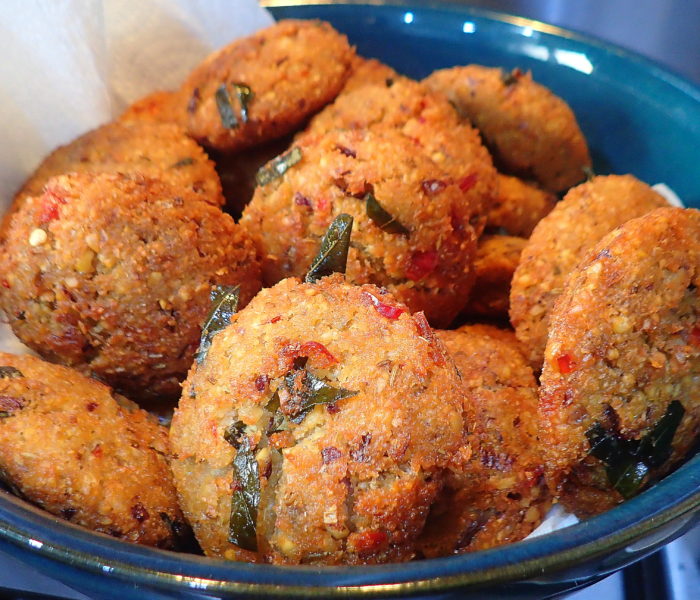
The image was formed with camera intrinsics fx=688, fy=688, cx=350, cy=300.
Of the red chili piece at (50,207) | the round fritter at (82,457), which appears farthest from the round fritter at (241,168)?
the round fritter at (82,457)

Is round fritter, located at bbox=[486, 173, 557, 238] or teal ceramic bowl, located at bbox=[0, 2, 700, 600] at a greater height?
round fritter, located at bbox=[486, 173, 557, 238]

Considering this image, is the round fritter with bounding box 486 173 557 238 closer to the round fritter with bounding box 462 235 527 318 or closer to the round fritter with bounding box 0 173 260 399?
the round fritter with bounding box 462 235 527 318

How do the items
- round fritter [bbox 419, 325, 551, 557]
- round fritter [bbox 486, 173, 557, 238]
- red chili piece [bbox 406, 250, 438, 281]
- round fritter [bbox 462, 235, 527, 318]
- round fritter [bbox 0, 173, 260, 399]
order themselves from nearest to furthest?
round fritter [bbox 419, 325, 551, 557] < round fritter [bbox 0, 173, 260, 399] < red chili piece [bbox 406, 250, 438, 281] < round fritter [bbox 462, 235, 527, 318] < round fritter [bbox 486, 173, 557, 238]

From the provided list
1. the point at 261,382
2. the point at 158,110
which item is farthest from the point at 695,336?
the point at 158,110

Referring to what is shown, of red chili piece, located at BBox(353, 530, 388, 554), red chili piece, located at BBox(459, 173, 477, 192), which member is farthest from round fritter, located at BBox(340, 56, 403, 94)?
red chili piece, located at BBox(353, 530, 388, 554)

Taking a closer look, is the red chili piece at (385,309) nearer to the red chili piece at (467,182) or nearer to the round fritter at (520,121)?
the red chili piece at (467,182)

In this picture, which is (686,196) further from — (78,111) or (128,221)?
(78,111)

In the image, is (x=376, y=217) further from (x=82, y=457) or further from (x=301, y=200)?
(x=82, y=457)

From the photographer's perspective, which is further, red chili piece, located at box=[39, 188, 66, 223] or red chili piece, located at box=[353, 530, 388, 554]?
red chili piece, located at box=[39, 188, 66, 223]
